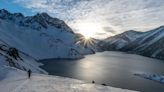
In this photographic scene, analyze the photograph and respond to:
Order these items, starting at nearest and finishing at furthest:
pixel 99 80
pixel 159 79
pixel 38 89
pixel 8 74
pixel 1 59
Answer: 1. pixel 38 89
2. pixel 8 74
3. pixel 1 59
4. pixel 99 80
5. pixel 159 79

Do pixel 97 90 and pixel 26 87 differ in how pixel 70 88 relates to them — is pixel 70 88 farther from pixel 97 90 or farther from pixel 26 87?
pixel 26 87

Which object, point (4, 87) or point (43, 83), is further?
point (43, 83)

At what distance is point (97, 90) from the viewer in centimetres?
4312

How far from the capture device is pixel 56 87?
43438 mm

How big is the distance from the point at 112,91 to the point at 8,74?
26287 millimetres

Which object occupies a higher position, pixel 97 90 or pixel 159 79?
pixel 97 90

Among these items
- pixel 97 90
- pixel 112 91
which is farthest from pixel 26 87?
pixel 112 91

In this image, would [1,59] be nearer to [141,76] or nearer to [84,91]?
[84,91]

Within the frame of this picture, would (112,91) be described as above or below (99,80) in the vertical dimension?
above

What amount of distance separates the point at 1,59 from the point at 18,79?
4285cm

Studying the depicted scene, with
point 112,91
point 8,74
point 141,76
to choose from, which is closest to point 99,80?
point 141,76

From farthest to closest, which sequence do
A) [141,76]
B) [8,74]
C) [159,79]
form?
[141,76], [159,79], [8,74]

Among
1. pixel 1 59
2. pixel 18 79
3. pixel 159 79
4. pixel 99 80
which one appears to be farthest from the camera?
pixel 159 79

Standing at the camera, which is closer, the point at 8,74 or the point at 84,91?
the point at 84,91
